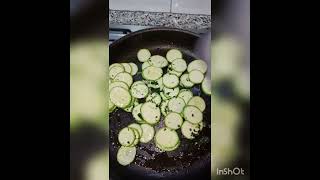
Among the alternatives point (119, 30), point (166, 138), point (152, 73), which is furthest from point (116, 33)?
point (166, 138)

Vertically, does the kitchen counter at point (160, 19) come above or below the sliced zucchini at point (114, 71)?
above

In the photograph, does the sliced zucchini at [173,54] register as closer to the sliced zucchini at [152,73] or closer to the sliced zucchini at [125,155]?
the sliced zucchini at [152,73]

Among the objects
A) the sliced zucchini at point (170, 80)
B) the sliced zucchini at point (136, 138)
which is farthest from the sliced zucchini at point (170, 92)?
the sliced zucchini at point (136, 138)

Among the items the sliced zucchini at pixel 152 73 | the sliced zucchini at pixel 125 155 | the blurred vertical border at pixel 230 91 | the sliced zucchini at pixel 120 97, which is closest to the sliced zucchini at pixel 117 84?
the sliced zucchini at pixel 120 97

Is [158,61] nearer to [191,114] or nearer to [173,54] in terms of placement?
[173,54]

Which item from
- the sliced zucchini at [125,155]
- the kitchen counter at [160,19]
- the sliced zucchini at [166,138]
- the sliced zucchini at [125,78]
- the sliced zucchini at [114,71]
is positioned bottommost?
the sliced zucchini at [125,155]

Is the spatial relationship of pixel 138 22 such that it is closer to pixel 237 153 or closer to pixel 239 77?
pixel 239 77
